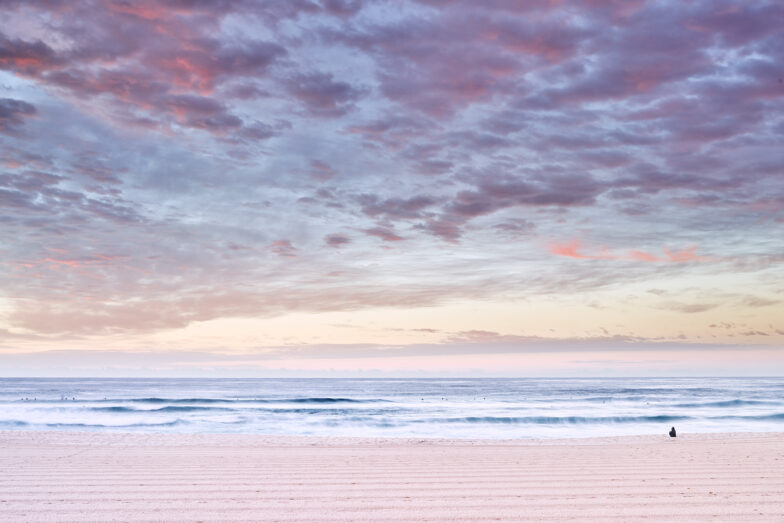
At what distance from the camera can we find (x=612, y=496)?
30.6 feet

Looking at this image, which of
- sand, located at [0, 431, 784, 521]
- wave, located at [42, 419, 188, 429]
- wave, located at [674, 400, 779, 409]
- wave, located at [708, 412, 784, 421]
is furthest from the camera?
wave, located at [674, 400, 779, 409]

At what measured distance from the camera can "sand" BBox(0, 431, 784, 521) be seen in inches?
323

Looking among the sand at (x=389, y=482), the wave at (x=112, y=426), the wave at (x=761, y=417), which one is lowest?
the wave at (x=761, y=417)

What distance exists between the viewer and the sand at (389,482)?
8.20 m

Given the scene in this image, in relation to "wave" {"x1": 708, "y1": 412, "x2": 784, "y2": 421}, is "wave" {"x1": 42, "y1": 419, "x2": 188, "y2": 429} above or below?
above

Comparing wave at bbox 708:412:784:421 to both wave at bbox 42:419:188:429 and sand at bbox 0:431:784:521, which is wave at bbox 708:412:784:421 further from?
wave at bbox 42:419:188:429

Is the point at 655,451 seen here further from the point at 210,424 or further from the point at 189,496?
the point at 210,424

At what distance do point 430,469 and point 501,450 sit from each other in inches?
227

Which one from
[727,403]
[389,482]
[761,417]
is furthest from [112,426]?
[727,403]

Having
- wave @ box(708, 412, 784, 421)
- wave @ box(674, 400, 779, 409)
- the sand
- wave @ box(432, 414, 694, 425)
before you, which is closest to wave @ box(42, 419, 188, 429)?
the sand

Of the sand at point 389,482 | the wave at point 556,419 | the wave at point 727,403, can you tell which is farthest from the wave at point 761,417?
the sand at point 389,482

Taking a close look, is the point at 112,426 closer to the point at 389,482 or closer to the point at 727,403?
the point at 389,482

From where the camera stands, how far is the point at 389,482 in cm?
1105

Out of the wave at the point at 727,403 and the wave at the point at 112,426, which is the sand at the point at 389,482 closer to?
the wave at the point at 112,426
